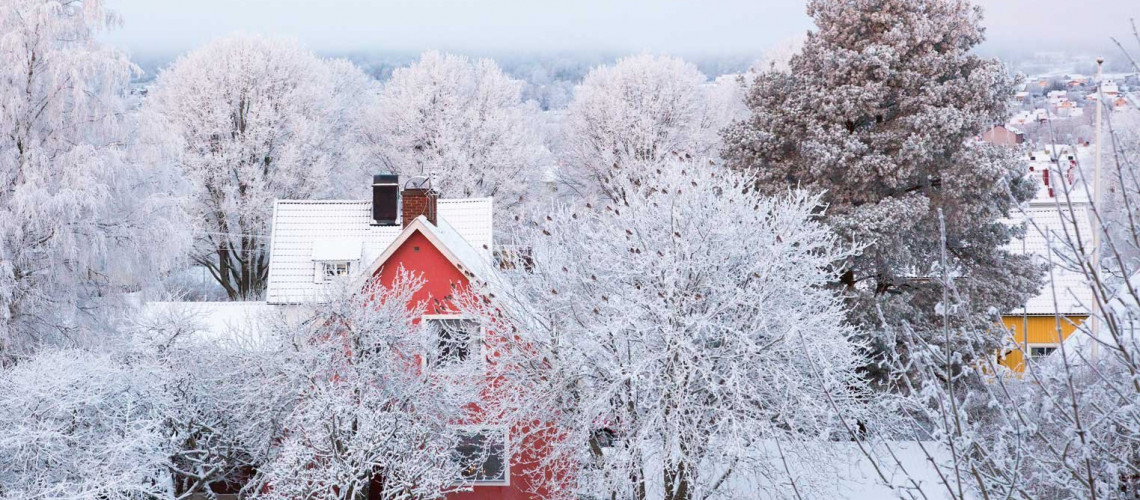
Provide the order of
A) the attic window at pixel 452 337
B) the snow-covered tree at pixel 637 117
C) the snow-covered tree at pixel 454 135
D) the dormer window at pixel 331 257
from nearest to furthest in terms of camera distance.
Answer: the attic window at pixel 452 337, the dormer window at pixel 331 257, the snow-covered tree at pixel 454 135, the snow-covered tree at pixel 637 117

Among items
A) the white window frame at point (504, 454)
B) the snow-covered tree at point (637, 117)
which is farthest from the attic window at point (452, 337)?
the snow-covered tree at point (637, 117)

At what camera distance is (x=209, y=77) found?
32406 millimetres

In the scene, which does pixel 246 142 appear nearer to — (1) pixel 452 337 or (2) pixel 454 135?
(2) pixel 454 135

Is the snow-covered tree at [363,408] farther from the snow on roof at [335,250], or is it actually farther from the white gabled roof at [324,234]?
the snow on roof at [335,250]

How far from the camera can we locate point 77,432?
12.4m

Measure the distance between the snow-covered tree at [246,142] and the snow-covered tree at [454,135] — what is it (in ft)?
6.82

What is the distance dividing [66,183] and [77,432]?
13.3 feet

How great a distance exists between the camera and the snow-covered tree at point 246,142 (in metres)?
30.8

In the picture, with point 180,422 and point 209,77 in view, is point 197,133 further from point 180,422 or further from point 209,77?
point 180,422

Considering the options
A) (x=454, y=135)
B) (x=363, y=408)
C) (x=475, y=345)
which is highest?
(x=454, y=135)

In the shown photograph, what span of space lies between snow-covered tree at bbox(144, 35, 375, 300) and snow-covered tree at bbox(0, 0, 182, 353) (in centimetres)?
1378

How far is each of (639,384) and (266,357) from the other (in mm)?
5189

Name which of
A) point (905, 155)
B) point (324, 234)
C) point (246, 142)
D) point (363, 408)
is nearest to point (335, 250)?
point (324, 234)

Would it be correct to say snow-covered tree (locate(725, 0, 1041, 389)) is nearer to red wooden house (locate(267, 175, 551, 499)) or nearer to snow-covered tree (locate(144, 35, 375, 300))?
red wooden house (locate(267, 175, 551, 499))
